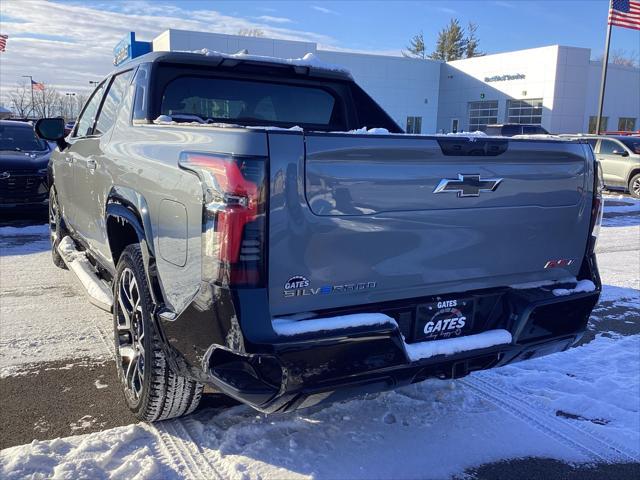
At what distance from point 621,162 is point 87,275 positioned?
15921 millimetres

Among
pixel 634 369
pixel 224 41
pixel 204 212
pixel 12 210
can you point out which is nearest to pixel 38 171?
pixel 12 210

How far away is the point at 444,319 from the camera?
2.83 metres

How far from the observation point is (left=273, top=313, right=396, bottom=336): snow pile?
2.34 metres

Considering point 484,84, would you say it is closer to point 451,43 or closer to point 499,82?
point 499,82

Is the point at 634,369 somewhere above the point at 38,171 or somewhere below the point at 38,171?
below

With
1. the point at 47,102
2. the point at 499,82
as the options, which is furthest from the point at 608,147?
the point at 47,102

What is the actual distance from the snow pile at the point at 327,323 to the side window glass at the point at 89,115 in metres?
3.11

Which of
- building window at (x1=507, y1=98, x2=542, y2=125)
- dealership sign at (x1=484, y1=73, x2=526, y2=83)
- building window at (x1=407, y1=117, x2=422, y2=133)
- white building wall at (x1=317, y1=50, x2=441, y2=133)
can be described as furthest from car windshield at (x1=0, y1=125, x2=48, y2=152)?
building window at (x1=407, y1=117, x2=422, y2=133)

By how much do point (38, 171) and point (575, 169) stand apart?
8.82 metres

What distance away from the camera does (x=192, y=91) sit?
3.99m

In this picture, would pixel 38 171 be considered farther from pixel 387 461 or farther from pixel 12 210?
pixel 387 461

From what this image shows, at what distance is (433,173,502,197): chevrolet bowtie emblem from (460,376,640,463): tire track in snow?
5.02 feet

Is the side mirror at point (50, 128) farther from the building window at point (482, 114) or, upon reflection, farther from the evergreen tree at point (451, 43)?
the evergreen tree at point (451, 43)

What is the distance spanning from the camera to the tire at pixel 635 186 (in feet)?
52.2
